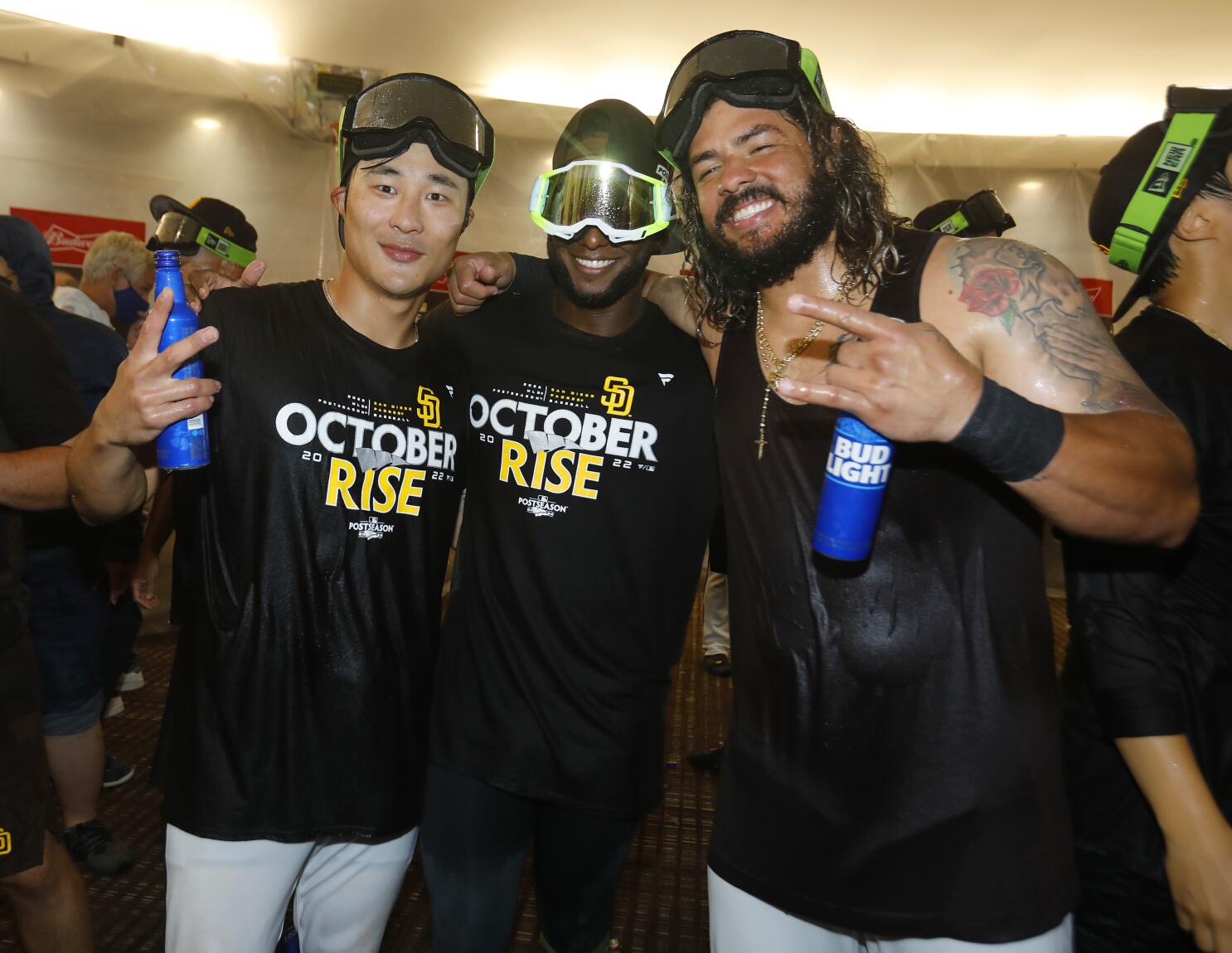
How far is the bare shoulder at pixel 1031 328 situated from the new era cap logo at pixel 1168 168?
549 mm

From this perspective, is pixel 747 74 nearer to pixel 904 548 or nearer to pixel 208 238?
pixel 904 548

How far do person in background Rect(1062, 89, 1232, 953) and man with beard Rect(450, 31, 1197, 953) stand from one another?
232 millimetres

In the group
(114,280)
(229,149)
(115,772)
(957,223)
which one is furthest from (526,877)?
(229,149)

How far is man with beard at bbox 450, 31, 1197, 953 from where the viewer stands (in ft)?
4.65

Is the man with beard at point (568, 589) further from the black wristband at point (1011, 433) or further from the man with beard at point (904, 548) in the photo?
the black wristband at point (1011, 433)

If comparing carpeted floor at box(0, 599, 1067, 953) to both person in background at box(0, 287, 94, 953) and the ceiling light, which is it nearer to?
person in background at box(0, 287, 94, 953)

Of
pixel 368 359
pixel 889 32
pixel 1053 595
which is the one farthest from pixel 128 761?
pixel 1053 595

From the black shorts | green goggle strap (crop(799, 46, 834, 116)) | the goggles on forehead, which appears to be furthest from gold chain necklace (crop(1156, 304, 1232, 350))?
the black shorts

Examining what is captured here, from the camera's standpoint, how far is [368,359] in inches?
87.4

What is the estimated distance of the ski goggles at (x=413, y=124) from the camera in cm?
233

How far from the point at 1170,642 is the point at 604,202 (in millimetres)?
1861

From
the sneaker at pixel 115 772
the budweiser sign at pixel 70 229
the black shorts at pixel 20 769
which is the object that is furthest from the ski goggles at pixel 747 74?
the budweiser sign at pixel 70 229

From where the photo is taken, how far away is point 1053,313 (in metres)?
1.62

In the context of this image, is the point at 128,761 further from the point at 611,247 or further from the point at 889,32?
the point at 889,32
